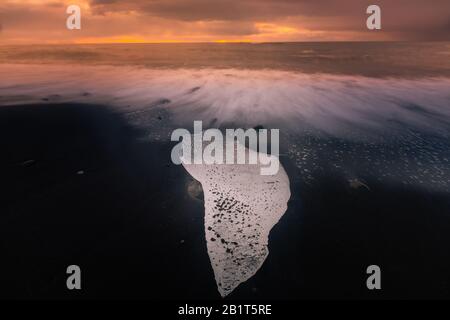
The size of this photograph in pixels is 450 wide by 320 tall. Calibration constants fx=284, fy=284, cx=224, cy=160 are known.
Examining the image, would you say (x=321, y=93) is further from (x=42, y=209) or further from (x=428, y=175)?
(x=42, y=209)

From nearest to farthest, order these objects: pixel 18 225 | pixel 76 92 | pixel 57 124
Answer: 1. pixel 18 225
2. pixel 57 124
3. pixel 76 92

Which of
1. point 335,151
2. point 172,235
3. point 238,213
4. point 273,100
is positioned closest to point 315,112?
point 273,100

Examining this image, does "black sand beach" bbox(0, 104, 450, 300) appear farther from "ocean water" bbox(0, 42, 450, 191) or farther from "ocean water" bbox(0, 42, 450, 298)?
"ocean water" bbox(0, 42, 450, 191)

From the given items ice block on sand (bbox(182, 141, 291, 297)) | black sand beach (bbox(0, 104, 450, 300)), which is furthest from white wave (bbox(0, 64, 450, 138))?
black sand beach (bbox(0, 104, 450, 300))

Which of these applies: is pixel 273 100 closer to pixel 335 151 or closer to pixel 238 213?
pixel 335 151

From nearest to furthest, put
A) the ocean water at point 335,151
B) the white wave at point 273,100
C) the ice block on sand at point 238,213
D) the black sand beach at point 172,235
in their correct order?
the black sand beach at point 172,235
the ice block on sand at point 238,213
the ocean water at point 335,151
the white wave at point 273,100

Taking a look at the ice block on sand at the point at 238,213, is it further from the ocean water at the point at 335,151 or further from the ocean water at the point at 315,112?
the ocean water at the point at 315,112

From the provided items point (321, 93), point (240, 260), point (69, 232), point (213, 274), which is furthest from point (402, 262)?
point (321, 93)

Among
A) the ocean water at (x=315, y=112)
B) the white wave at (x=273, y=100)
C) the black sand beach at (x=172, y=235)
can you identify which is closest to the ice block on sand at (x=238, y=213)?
the black sand beach at (x=172, y=235)
